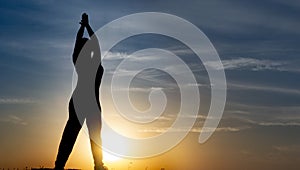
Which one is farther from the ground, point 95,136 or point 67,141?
point 95,136

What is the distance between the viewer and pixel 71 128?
2455 centimetres

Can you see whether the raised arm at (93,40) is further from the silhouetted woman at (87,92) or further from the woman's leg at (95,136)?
the woman's leg at (95,136)

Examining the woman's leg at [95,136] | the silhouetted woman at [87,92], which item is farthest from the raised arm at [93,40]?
the woman's leg at [95,136]

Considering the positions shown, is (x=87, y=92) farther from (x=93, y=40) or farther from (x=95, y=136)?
(x=93, y=40)

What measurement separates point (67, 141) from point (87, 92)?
2240 mm

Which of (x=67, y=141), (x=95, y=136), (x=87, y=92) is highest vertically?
(x=87, y=92)

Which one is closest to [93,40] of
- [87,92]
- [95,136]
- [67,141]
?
[87,92]

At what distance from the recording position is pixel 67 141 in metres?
24.7

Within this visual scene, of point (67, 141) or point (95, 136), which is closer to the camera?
point (95, 136)

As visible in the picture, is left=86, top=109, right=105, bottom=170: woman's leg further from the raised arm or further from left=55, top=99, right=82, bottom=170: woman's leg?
the raised arm

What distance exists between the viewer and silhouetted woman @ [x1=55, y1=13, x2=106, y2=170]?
2434 cm

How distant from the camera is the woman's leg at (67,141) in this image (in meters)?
24.5

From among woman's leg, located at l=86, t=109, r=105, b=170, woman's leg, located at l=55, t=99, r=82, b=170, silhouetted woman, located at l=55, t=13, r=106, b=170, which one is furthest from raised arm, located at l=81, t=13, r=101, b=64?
woman's leg, located at l=55, t=99, r=82, b=170

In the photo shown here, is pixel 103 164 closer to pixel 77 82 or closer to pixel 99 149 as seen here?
pixel 99 149
